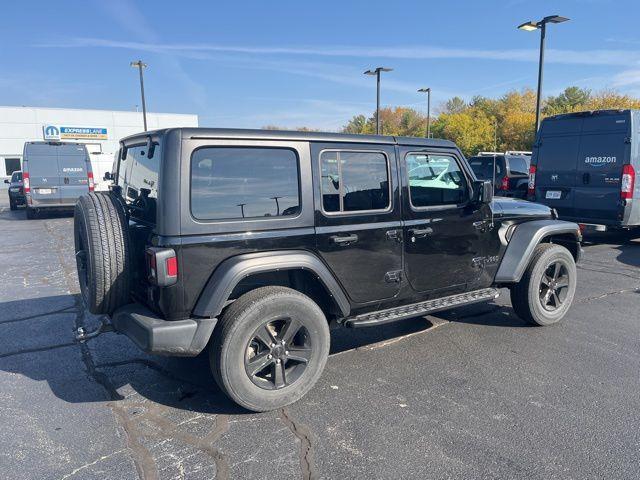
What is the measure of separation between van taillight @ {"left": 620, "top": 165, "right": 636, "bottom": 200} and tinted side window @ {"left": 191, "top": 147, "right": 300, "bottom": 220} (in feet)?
23.4

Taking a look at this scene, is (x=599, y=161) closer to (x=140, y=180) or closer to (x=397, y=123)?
(x=140, y=180)

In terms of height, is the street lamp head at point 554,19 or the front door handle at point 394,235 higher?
the street lamp head at point 554,19

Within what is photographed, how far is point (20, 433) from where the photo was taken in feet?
10.1

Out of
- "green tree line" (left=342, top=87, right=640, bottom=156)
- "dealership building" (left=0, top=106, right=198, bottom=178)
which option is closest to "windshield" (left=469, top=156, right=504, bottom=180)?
"green tree line" (left=342, top=87, right=640, bottom=156)

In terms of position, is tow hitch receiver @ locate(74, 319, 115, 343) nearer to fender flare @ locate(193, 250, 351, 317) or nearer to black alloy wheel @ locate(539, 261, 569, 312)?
fender flare @ locate(193, 250, 351, 317)

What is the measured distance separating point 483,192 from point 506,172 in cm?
946

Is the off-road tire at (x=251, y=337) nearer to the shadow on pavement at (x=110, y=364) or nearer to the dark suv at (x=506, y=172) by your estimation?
the shadow on pavement at (x=110, y=364)

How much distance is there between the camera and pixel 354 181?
148 inches

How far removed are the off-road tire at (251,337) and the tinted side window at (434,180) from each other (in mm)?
1370

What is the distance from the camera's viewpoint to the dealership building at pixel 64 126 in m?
36.1

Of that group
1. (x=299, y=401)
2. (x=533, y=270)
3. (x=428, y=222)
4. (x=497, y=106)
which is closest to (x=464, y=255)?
(x=428, y=222)

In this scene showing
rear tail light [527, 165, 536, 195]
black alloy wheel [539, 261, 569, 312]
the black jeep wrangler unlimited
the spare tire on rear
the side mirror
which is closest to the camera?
the black jeep wrangler unlimited

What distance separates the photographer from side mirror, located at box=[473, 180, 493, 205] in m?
4.26

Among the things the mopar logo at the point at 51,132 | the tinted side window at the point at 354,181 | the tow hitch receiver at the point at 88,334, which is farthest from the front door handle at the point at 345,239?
the mopar logo at the point at 51,132
